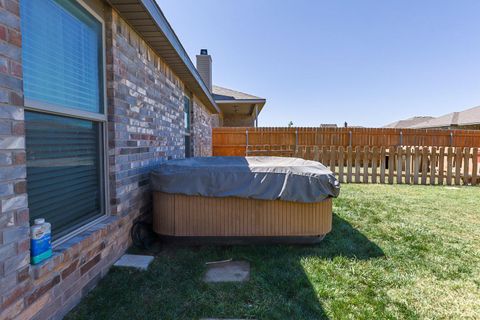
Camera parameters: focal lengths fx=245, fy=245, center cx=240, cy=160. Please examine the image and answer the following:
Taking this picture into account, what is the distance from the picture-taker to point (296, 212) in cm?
299

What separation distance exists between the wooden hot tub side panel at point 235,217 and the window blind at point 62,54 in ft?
4.61

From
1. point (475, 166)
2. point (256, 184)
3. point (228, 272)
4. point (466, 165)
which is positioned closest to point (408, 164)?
point (466, 165)

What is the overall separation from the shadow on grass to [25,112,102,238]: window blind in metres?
0.68

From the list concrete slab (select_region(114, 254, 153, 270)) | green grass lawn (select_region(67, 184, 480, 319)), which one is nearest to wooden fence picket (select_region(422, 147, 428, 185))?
green grass lawn (select_region(67, 184, 480, 319))

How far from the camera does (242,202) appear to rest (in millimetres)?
2975

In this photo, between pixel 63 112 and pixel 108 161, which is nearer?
pixel 63 112

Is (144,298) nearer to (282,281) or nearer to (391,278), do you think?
(282,281)

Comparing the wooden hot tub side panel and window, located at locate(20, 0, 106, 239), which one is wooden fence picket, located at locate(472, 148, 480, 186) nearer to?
the wooden hot tub side panel

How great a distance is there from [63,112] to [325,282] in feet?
8.74

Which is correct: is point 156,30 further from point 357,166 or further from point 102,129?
point 357,166

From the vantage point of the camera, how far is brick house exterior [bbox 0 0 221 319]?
51.1 inches

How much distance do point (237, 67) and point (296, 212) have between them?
41.7 feet

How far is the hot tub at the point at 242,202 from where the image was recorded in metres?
2.90

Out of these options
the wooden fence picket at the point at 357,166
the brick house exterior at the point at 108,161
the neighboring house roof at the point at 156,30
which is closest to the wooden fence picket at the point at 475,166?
the wooden fence picket at the point at 357,166
